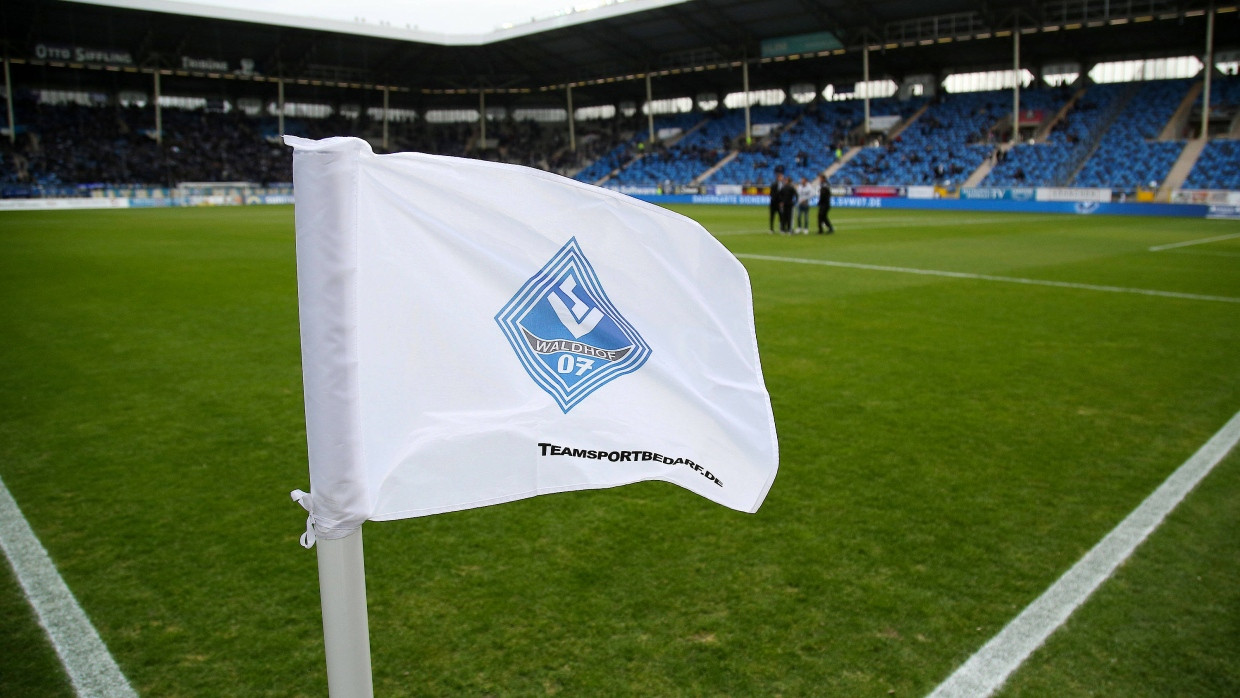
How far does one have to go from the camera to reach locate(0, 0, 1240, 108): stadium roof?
4156cm

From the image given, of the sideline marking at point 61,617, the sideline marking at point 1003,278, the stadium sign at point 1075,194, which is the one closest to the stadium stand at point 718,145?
the stadium sign at point 1075,194

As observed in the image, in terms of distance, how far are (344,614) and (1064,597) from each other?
328cm

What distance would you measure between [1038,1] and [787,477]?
140 ft

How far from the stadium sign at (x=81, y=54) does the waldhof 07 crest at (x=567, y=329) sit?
194ft

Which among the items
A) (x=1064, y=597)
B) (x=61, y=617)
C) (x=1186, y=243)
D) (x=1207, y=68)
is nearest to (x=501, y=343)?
(x=61, y=617)

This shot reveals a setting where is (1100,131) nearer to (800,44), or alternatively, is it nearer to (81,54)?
(800,44)

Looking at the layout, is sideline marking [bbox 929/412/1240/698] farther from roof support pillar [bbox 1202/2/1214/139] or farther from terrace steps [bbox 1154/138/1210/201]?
roof support pillar [bbox 1202/2/1214/139]

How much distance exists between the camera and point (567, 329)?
7.06 feet

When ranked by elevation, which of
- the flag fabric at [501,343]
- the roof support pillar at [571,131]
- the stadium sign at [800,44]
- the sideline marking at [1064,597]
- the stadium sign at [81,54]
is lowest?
the sideline marking at [1064,597]

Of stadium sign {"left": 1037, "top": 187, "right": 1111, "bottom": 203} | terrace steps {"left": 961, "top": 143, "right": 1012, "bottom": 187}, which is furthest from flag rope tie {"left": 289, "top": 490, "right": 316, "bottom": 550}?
terrace steps {"left": 961, "top": 143, "right": 1012, "bottom": 187}

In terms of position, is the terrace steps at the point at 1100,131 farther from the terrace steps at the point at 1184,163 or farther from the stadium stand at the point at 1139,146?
the terrace steps at the point at 1184,163

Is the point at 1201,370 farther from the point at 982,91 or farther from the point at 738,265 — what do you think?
the point at 982,91

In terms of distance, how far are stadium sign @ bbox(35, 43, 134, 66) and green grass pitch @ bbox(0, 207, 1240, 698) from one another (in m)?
50.6

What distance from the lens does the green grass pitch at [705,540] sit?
3227 mm
